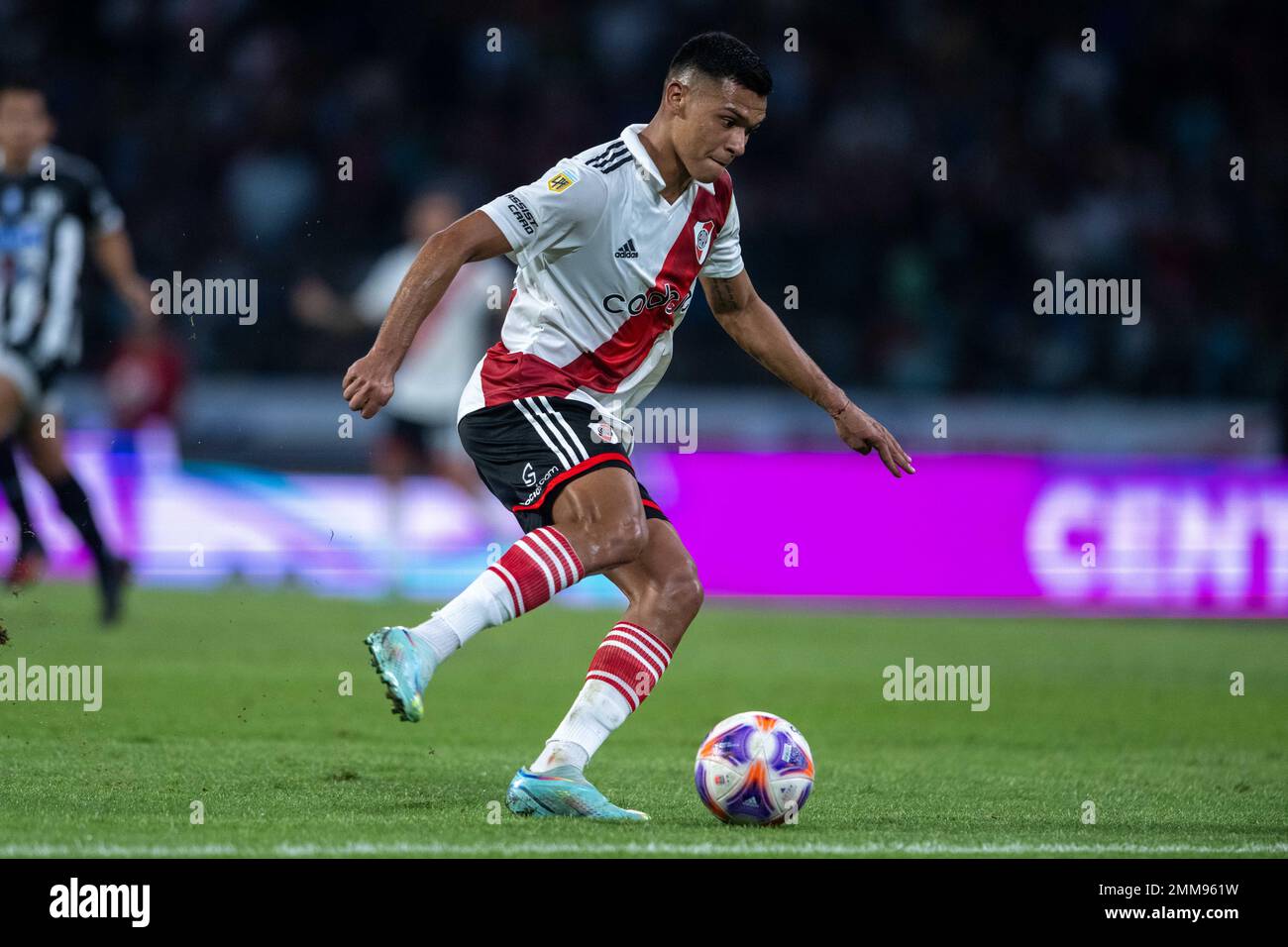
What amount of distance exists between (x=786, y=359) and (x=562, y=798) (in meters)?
1.64

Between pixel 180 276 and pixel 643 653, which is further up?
pixel 180 276

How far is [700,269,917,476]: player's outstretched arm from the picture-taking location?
218 inches

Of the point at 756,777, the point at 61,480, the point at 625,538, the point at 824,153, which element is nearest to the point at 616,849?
the point at 756,777

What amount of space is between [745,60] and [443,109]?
13.1 m

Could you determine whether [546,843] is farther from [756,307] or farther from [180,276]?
[180,276]

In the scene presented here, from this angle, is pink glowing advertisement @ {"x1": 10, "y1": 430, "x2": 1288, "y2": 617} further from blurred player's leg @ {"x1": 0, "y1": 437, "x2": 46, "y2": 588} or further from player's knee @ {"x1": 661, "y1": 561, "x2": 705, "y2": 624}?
player's knee @ {"x1": 661, "y1": 561, "x2": 705, "y2": 624}

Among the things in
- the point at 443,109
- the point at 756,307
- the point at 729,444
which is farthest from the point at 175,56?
the point at 756,307

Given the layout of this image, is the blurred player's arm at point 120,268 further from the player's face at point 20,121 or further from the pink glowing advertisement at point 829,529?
the pink glowing advertisement at point 829,529

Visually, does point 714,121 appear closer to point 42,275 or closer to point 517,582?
point 517,582

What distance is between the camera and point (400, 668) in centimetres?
439

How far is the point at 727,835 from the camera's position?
4.67 metres

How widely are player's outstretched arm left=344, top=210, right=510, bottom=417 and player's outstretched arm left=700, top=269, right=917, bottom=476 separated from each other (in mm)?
1035

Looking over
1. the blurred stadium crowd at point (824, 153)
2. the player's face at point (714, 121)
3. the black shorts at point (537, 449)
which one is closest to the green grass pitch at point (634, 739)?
the black shorts at point (537, 449)
